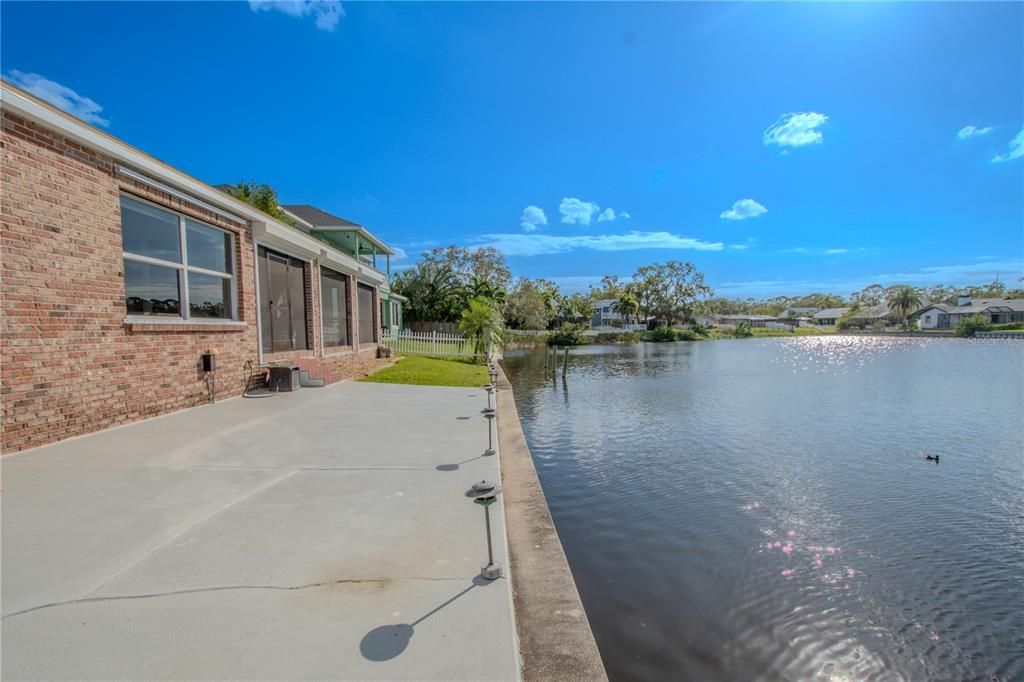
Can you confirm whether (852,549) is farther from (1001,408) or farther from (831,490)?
(1001,408)

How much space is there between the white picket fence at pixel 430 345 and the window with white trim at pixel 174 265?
1242cm

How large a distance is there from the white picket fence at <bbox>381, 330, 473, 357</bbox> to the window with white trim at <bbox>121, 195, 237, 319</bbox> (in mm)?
12425

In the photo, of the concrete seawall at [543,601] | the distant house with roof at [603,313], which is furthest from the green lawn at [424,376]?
the distant house with roof at [603,313]

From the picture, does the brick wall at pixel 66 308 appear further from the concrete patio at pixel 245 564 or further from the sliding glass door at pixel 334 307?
the sliding glass door at pixel 334 307

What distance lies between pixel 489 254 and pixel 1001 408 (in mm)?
32607

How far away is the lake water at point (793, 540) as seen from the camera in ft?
10.6

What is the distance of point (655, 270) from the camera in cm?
6694

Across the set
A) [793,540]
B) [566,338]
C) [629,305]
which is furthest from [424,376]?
[629,305]

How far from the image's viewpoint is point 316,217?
73.5ft

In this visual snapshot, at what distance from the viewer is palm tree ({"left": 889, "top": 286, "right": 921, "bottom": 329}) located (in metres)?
75.4

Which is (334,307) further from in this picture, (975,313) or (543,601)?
(975,313)

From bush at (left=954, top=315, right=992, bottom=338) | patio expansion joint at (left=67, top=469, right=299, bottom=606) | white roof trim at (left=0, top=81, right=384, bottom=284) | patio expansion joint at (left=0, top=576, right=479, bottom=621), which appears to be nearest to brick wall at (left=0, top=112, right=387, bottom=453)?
white roof trim at (left=0, top=81, right=384, bottom=284)

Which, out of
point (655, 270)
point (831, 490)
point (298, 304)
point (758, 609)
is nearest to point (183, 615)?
point (758, 609)

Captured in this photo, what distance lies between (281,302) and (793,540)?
9358mm
